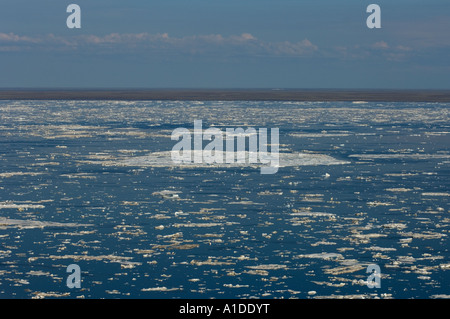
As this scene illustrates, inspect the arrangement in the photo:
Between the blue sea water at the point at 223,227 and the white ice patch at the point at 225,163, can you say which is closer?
the blue sea water at the point at 223,227

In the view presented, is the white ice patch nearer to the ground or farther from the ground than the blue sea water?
farther from the ground

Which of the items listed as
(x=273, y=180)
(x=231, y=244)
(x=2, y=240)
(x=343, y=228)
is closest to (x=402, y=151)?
(x=273, y=180)

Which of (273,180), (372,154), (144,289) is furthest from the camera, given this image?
(372,154)

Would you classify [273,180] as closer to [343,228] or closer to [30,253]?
[343,228]

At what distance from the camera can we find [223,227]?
14898mm

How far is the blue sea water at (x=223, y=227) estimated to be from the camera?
11.1m

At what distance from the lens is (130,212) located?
53.8 feet

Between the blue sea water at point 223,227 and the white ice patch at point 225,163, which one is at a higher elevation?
the white ice patch at point 225,163

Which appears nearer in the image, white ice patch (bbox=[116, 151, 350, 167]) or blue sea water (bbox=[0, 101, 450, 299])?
blue sea water (bbox=[0, 101, 450, 299])

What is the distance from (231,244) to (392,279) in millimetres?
3243

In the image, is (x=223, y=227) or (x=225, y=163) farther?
(x=225, y=163)

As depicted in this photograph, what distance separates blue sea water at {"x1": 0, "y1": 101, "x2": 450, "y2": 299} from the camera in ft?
36.6

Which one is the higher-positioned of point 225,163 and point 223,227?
point 225,163
